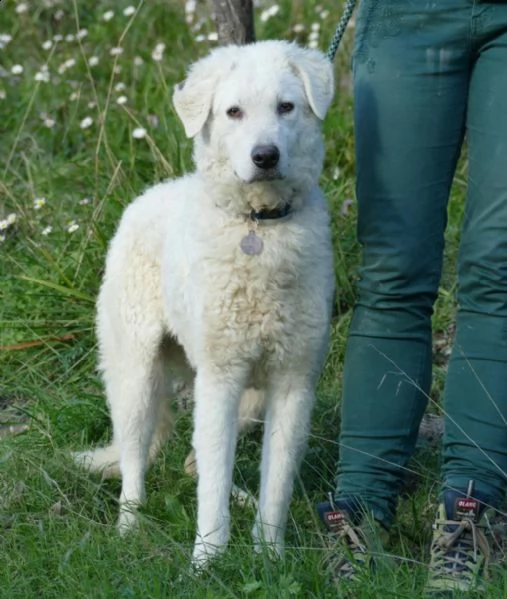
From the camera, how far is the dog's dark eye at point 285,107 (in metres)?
3.51

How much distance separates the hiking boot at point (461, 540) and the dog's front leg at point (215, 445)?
2.19 feet

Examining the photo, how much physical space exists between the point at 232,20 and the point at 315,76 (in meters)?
1.33

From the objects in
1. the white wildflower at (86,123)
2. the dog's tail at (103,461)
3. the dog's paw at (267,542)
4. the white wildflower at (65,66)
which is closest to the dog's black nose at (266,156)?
the dog's paw at (267,542)

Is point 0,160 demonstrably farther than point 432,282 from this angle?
Yes

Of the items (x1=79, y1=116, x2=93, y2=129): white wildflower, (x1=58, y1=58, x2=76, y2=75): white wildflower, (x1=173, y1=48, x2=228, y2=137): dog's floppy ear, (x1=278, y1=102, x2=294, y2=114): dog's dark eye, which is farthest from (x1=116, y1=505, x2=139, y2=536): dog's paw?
(x1=58, y1=58, x2=76, y2=75): white wildflower

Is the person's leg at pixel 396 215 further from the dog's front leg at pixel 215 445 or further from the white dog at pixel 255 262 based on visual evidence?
the dog's front leg at pixel 215 445

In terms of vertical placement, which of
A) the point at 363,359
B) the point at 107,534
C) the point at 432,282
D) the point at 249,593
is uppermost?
the point at 432,282

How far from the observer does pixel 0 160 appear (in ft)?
21.2

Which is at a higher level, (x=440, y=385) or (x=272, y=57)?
(x=272, y=57)

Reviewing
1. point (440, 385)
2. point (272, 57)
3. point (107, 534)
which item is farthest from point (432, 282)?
point (440, 385)

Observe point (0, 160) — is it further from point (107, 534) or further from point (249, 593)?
point (249, 593)

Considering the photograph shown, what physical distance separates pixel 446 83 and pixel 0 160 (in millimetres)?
3772

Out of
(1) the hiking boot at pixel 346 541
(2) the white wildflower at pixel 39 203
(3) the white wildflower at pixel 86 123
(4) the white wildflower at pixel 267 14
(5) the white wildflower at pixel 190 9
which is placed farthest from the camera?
(4) the white wildflower at pixel 267 14

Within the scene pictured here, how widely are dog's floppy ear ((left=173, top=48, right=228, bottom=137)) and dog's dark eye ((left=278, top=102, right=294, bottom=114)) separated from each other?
24 centimetres
